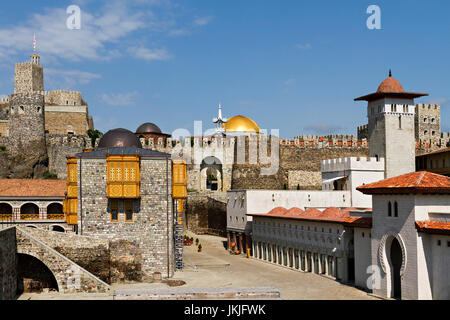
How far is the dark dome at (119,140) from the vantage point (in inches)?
1310

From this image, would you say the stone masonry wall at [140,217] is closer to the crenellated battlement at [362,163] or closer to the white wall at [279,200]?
the white wall at [279,200]

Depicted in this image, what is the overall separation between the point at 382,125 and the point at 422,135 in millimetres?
25241

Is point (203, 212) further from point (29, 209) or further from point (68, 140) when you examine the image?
point (68, 140)

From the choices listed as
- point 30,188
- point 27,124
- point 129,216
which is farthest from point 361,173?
point 27,124

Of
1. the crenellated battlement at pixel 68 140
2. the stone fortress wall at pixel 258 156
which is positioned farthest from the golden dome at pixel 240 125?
the crenellated battlement at pixel 68 140

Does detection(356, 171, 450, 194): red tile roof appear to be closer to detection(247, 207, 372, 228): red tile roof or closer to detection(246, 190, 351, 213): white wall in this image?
detection(247, 207, 372, 228): red tile roof

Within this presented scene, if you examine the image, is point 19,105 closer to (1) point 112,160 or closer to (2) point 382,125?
(1) point 112,160

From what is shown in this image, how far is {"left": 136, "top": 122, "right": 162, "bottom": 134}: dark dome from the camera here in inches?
2650

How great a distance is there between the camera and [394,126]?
157 ft

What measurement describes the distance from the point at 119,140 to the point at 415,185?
17847mm

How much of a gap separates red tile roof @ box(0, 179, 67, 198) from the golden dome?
25.6m

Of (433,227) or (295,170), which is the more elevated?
(295,170)
